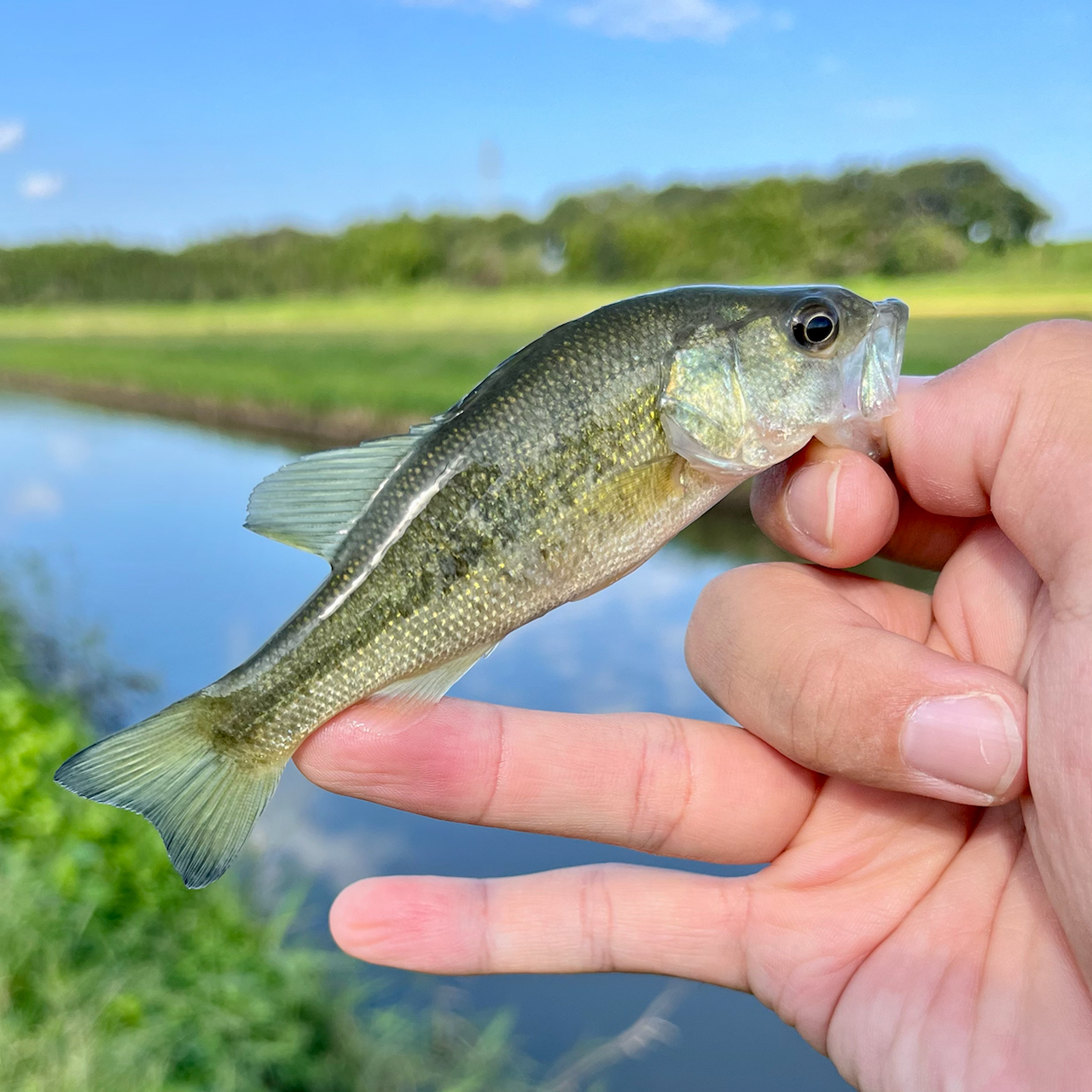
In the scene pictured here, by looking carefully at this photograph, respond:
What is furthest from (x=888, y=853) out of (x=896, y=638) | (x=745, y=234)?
(x=745, y=234)

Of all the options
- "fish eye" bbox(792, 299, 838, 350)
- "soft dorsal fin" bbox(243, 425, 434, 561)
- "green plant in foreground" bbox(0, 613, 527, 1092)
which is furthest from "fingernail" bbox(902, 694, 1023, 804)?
"green plant in foreground" bbox(0, 613, 527, 1092)

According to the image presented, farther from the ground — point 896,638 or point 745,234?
point 745,234

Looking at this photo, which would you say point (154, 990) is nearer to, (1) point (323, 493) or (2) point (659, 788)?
(2) point (659, 788)

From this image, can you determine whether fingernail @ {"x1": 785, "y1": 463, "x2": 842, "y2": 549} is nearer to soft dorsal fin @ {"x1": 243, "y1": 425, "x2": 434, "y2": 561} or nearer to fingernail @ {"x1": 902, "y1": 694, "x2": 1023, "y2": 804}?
fingernail @ {"x1": 902, "y1": 694, "x2": 1023, "y2": 804}

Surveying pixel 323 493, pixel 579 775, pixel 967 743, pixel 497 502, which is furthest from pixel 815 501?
pixel 323 493

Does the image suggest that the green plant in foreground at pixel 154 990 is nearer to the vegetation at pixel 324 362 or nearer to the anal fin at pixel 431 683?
the anal fin at pixel 431 683

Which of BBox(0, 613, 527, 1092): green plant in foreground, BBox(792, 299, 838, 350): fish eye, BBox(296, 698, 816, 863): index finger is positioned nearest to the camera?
BBox(792, 299, 838, 350): fish eye

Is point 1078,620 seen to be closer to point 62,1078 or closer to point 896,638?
point 896,638
